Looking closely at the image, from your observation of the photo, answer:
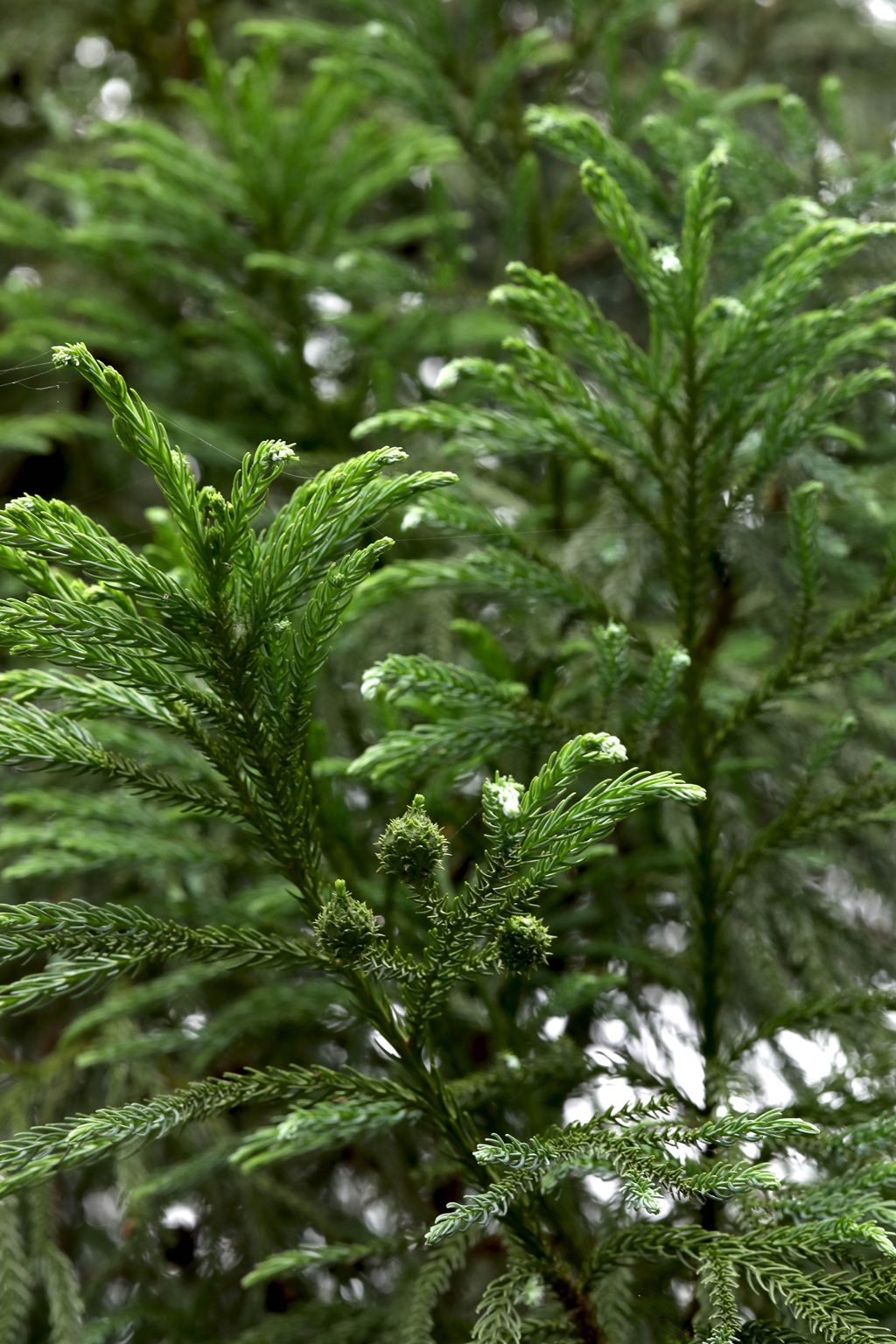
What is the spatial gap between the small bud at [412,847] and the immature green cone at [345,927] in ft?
0.18

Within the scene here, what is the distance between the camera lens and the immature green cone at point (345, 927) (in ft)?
3.13

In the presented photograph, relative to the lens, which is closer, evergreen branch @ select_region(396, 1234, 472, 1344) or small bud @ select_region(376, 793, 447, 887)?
small bud @ select_region(376, 793, 447, 887)

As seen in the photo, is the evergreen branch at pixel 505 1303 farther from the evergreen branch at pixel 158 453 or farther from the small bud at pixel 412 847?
the evergreen branch at pixel 158 453

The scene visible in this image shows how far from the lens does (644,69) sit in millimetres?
3193

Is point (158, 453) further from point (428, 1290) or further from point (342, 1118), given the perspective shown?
point (428, 1290)

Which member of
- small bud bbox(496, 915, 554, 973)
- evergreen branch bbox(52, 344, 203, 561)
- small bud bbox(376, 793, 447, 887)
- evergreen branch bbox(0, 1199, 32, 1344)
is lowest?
evergreen branch bbox(0, 1199, 32, 1344)

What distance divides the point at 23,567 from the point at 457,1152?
727 mm

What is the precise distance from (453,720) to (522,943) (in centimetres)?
40

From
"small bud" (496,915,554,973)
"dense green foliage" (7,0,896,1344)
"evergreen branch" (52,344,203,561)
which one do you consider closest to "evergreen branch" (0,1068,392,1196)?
"dense green foliage" (7,0,896,1344)

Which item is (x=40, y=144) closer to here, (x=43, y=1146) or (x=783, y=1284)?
(x=43, y=1146)

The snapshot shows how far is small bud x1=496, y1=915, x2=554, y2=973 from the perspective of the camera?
0.95 meters

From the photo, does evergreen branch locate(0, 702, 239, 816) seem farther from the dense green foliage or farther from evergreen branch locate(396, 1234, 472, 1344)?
evergreen branch locate(396, 1234, 472, 1344)

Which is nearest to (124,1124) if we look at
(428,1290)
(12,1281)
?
(428,1290)

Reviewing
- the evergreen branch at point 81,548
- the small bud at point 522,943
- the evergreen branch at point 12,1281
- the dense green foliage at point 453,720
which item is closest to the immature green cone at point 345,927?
the dense green foliage at point 453,720
